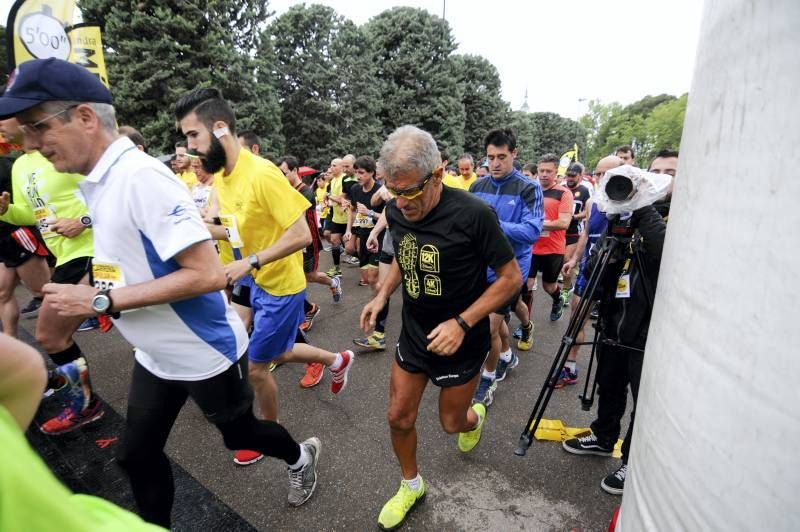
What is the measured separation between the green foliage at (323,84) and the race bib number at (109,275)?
728 inches

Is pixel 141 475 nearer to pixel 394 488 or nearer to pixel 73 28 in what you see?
pixel 394 488

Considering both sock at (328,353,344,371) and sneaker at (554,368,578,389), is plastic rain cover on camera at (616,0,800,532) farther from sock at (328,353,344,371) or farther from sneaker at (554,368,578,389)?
sneaker at (554,368,578,389)

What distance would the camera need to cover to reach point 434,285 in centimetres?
200

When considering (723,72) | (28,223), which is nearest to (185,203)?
(723,72)

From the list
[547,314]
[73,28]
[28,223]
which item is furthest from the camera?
[73,28]

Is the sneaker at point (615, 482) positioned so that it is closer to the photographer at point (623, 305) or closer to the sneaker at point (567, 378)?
the photographer at point (623, 305)

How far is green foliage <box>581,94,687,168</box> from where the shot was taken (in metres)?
34.0

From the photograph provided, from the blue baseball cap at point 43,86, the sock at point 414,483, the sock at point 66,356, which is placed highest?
the blue baseball cap at point 43,86

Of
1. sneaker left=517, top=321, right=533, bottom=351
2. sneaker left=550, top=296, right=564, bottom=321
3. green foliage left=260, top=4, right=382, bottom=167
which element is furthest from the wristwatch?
green foliage left=260, top=4, right=382, bottom=167

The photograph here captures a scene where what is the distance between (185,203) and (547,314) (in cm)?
499

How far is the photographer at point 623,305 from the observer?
196cm

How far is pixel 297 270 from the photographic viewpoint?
2777 mm

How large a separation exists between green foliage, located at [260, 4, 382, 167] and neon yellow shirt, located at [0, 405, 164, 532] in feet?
64.6

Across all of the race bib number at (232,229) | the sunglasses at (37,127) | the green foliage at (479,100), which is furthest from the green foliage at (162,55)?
the green foliage at (479,100)
